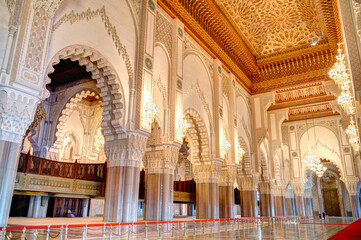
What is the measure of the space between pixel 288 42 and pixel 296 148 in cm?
836

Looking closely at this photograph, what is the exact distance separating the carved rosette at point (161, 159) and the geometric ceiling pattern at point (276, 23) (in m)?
6.75

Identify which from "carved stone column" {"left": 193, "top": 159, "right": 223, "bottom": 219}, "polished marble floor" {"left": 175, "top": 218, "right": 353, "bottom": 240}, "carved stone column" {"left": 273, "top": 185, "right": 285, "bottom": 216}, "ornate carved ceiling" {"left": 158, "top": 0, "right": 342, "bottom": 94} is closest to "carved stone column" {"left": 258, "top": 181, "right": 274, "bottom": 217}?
"carved stone column" {"left": 273, "top": 185, "right": 285, "bottom": 216}

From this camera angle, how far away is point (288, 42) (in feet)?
50.6

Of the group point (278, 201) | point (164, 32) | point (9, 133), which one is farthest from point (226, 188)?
point (9, 133)

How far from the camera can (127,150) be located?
7.57 meters

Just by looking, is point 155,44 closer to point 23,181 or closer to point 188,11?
point 188,11

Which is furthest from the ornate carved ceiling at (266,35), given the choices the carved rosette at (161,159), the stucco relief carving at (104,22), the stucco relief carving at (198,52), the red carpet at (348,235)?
the red carpet at (348,235)

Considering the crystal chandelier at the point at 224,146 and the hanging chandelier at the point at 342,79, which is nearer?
the hanging chandelier at the point at 342,79

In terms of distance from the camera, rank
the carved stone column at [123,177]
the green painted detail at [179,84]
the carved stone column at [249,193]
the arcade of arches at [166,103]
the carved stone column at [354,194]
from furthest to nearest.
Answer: the carved stone column at [354,194] → the carved stone column at [249,193] → the green painted detail at [179,84] → the carved stone column at [123,177] → the arcade of arches at [166,103]

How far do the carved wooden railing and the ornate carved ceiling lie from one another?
20.4 feet

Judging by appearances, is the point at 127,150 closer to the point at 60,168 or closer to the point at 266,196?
the point at 60,168

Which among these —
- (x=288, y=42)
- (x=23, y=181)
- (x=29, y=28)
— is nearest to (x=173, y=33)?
(x=29, y=28)

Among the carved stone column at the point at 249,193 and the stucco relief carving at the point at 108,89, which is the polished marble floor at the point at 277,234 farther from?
the carved stone column at the point at 249,193

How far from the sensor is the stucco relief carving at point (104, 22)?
6434mm
